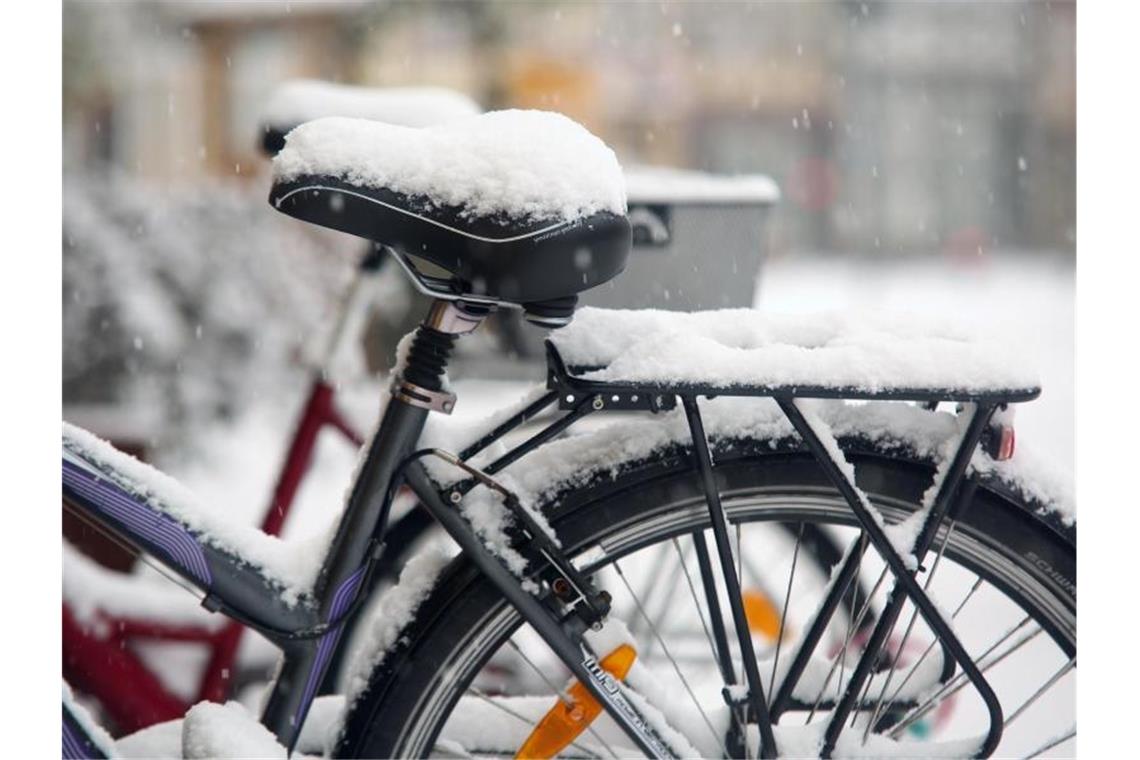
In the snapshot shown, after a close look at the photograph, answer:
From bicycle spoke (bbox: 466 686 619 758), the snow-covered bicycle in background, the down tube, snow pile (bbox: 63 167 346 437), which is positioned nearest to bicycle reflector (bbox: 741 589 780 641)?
the snow-covered bicycle in background

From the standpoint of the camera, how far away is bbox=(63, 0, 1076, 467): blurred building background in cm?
433

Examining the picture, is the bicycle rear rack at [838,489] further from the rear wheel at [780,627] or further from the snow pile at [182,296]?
the snow pile at [182,296]

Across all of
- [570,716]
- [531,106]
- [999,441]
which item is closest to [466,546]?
[570,716]

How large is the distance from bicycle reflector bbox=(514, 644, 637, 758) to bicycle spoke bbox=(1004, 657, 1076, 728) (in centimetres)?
47

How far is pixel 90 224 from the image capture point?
4.21m

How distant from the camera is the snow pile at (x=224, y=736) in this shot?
129cm

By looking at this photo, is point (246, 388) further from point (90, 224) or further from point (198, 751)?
point (198, 751)

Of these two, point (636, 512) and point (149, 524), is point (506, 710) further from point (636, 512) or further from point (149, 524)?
point (149, 524)

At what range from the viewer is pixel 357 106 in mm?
1844

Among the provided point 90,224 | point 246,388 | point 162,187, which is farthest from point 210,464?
point 162,187

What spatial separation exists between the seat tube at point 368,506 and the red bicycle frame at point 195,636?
1.70 ft

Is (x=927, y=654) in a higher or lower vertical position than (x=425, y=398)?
lower

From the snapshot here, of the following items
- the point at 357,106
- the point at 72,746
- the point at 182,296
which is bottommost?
the point at 72,746

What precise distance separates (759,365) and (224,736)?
72 cm
